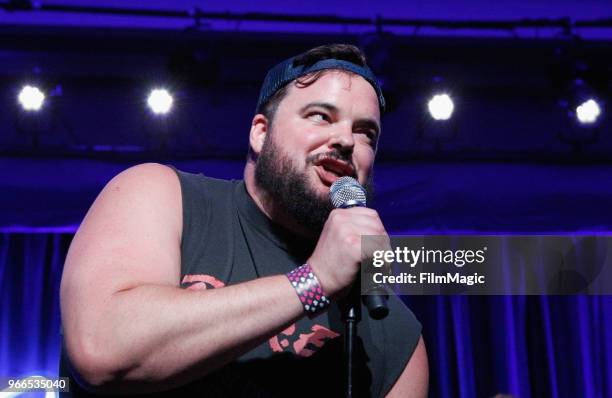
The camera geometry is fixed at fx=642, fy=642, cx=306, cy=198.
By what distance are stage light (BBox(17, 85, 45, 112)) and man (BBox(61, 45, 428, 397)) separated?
10.9 ft

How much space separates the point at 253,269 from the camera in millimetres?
1623

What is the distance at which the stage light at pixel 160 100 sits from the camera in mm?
4715

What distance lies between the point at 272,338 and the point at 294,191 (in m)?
0.39

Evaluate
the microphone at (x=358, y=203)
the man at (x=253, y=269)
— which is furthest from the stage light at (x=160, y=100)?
the microphone at (x=358, y=203)

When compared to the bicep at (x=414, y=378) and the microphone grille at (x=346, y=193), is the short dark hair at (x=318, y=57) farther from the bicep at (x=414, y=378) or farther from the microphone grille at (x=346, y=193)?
the bicep at (x=414, y=378)

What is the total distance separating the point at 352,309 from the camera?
1.31m

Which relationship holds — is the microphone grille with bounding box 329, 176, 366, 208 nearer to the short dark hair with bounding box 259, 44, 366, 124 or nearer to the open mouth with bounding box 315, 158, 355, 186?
the open mouth with bounding box 315, 158, 355, 186

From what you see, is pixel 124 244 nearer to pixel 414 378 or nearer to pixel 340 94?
pixel 340 94

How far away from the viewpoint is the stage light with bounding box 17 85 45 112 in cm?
473

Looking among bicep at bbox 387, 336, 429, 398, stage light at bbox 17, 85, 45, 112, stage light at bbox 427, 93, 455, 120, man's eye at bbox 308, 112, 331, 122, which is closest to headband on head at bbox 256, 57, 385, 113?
man's eye at bbox 308, 112, 331, 122

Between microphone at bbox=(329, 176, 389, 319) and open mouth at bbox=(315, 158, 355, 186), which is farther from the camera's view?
open mouth at bbox=(315, 158, 355, 186)

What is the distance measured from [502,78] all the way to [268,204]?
412 centimetres

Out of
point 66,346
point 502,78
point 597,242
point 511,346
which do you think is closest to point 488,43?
point 502,78

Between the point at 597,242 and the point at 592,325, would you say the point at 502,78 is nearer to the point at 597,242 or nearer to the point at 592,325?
the point at 597,242
